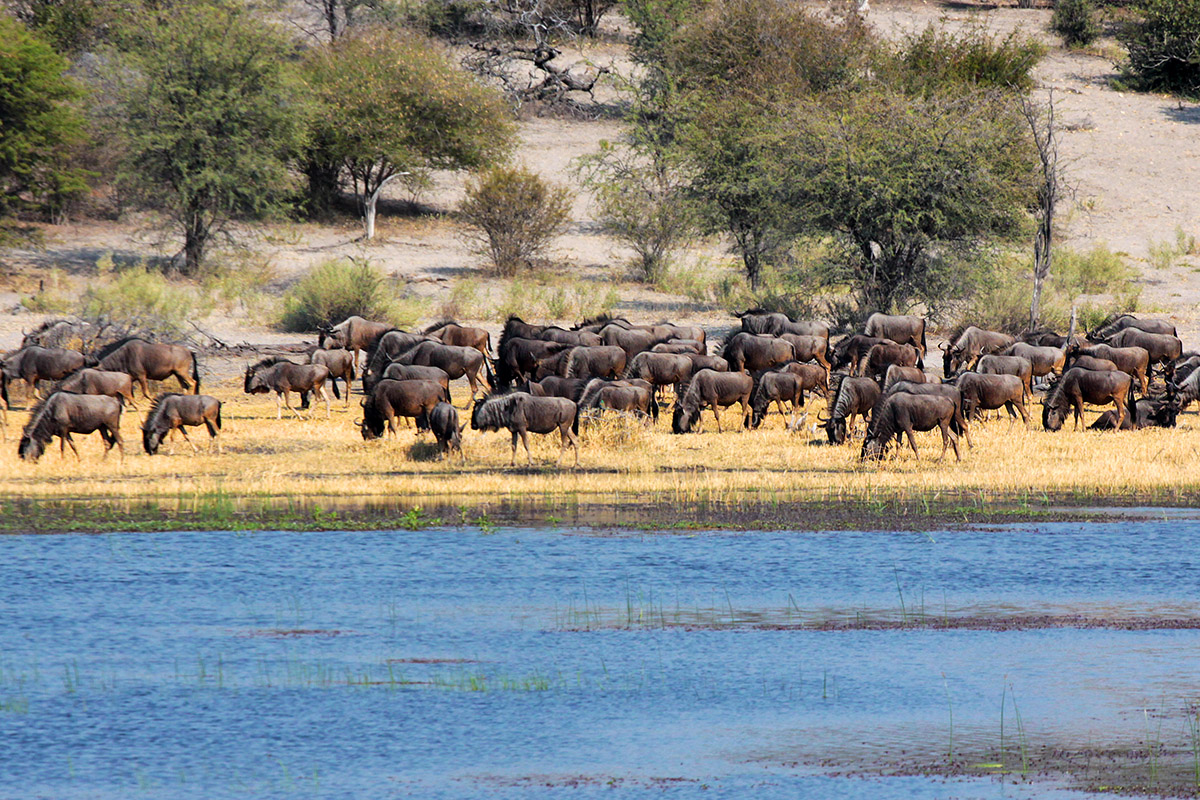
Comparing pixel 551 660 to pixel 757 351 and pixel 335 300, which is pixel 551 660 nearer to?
pixel 757 351

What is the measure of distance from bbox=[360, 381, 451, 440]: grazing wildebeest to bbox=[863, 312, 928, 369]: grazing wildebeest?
1017cm

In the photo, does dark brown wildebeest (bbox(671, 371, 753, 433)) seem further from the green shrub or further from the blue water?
the green shrub

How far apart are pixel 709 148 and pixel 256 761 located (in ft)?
117

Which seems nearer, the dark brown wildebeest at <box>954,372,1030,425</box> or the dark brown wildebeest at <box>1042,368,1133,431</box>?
the dark brown wildebeest at <box>954,372,1030,425</box>

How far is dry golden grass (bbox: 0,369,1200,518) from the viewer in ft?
57.2

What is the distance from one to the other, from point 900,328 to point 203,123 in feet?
79.2

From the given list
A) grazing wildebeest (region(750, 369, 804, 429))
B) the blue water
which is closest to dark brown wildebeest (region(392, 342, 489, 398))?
grazing wildebeest (region(750, 369, 804, 429))

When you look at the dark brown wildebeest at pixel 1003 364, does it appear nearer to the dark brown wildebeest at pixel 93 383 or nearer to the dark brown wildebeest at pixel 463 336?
the dark brown wildebeest at pixel 463 336

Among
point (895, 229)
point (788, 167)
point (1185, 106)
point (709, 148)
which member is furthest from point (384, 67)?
point (1185, 106)

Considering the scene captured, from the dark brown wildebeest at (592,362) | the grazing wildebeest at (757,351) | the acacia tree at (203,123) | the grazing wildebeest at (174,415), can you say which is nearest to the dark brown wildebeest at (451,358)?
the dark brown wildebeest at (592,362)

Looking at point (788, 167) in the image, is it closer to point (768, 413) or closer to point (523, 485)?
point (768, 413)

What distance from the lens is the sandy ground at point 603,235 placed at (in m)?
40.2

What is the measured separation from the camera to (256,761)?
841 cm

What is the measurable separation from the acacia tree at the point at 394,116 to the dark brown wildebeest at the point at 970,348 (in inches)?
1032
